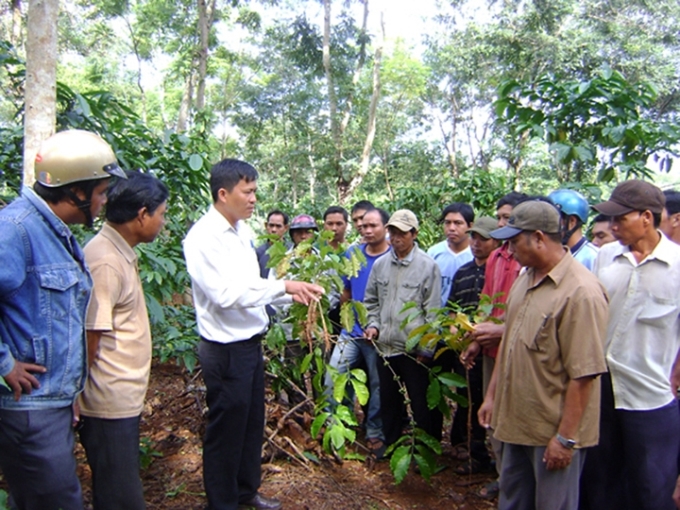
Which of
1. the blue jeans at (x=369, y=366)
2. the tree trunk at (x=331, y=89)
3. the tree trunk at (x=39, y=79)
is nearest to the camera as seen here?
the tree trunk at (x=39, y=79)

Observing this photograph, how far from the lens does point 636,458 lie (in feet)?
8.10

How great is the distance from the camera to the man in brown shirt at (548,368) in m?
2.06

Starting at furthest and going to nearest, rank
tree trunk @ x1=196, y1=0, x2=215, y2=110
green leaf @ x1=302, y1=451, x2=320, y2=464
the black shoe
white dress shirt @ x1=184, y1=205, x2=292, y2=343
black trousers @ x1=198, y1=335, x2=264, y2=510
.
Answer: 1. tree trunk @ x1=196, y1=0, x2=215, y2=110
2. green leaf @ x1=302, y1=451, x2=320, y2=464
3. the black shoe
4. black trousers @ x1=198, y1=335, x2=264, y2=510
5. white dress shirt @ x1=184, y1=205, x2=292, y2=343

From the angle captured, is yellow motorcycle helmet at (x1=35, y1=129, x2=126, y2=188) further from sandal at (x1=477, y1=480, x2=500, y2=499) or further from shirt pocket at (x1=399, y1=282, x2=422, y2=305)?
sandal at (x1=477, y1=480, x2=500, y2=499)

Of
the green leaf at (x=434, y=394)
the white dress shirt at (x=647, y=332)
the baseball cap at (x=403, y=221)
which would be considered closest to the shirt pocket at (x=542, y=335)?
the white dress shirt at (x=647, y=332)

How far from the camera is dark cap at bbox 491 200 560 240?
216 cm

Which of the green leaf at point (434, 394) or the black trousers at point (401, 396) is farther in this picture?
the black trousers at point (401, 396)

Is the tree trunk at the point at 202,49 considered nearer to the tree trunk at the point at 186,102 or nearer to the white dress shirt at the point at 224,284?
the tree trunk at the point at 186,102

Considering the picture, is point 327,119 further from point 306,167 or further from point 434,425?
point 434,425

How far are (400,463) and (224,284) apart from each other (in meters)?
1.56

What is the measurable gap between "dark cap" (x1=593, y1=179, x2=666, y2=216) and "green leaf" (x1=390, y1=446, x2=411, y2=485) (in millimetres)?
1795

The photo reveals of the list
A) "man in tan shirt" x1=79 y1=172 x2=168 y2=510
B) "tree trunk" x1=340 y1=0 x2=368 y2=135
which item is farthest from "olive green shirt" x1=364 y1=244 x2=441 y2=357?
"tree trunk" x1=340 y1=0 x2=368 y2=135

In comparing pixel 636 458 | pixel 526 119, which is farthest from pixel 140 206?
pixel 526 119

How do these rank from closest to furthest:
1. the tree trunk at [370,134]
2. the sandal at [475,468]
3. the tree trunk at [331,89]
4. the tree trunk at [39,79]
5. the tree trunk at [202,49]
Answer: the tree trunk at [39,79], the sandal at [475,468], the tree trunk at [202,49], the tree trunk at [370,134], the tree trunk at [331,89]
